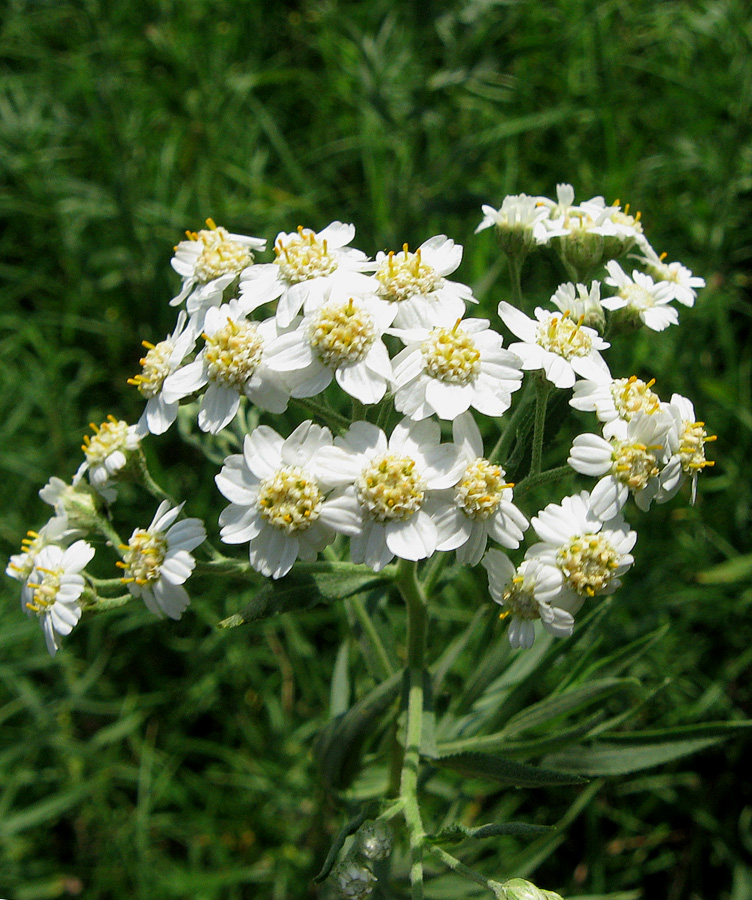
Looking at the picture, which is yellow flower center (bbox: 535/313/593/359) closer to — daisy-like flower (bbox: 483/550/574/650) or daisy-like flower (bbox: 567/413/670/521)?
daisy-like flower (bbox: 567/413/670/521)

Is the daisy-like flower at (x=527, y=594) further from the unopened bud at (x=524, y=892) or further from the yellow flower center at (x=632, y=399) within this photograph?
the unopened bud at (x=524, y=892)

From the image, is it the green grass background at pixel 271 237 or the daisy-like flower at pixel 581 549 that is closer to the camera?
the daisy-like flower at pixel 581 549

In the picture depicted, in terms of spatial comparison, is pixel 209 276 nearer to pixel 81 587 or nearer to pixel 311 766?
pixel 81 587

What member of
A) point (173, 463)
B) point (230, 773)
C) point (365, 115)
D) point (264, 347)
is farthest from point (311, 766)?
point (365, 115)

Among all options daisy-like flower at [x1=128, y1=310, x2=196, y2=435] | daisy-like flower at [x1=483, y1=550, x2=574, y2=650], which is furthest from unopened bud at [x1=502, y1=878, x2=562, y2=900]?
daisy-like flower at [x1=128, y1=310, x2=196, y2=435]

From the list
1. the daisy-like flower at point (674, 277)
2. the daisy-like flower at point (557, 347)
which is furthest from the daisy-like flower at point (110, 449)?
the daisy-like flower at point (674, 277)

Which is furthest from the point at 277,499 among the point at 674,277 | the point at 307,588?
the point at 674,277

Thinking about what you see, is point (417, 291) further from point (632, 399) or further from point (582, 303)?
point (632, 399)
